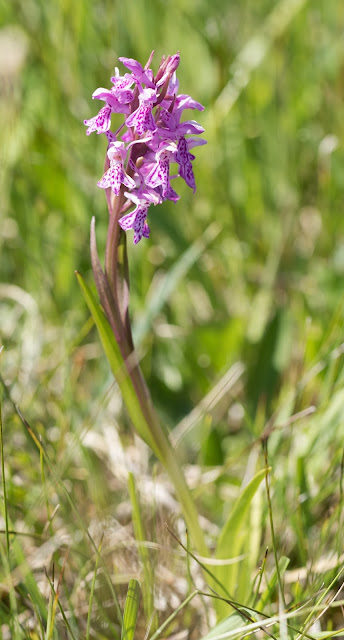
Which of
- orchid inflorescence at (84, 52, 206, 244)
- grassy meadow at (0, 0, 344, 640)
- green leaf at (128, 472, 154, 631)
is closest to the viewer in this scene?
orchid inflorescence at (84, 52, 206, 244)

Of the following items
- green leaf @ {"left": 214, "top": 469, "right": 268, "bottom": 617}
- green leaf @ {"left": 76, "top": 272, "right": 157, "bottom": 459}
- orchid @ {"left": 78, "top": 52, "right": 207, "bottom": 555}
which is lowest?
green leaf @ {"left": 214, "top": 469, "right": 268, "bottom": 617}

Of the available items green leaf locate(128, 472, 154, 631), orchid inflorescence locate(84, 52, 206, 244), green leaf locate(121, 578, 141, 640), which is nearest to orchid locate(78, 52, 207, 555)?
orchid inflorescence locate(84, 52, 206, 244)

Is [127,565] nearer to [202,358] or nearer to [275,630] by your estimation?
[275,630]

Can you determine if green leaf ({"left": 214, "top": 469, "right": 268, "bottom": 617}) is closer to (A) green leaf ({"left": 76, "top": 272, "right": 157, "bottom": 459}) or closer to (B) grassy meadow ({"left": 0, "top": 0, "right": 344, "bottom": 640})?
(B) grassy meadow ({"left": 0, "top": 0, "right": 344, "bottom": 640})

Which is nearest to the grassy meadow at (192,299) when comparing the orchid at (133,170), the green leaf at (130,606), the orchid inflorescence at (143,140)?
the green leaf at (130,606)

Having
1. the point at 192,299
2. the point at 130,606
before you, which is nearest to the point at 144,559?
the point at 130,606
